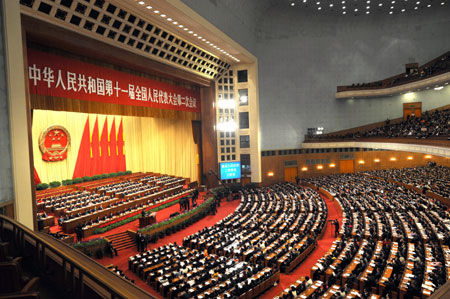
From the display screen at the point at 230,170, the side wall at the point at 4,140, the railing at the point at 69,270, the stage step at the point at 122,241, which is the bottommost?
the stage step at the point at 122,241

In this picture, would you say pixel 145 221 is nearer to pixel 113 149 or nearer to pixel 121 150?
pixel 113 149

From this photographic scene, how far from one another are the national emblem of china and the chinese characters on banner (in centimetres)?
695

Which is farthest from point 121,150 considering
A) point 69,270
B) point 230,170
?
point 69,270

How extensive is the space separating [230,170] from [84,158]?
1084cm

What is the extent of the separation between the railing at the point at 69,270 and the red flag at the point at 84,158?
18530 mm

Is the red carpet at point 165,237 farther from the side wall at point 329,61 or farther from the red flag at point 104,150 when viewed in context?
the side wall at point 329,61

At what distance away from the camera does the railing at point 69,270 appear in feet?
7.06

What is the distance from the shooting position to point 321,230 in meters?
13.1

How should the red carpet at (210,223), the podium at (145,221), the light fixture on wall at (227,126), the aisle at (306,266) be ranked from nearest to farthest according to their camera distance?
the aisle at (306,266) < the red carpet at (210,223) < the podium at (145,221) < the light fixture on wall at (227,126)

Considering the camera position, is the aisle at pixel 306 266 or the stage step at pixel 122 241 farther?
the stage step at pixel 122 241

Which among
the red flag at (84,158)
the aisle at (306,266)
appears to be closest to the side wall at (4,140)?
the aisle at (306,266)

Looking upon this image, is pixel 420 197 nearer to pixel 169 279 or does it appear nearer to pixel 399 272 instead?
Result: pixel 399 272

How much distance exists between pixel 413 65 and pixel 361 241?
21.8 metres

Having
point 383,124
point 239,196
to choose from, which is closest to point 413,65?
point 383,124
